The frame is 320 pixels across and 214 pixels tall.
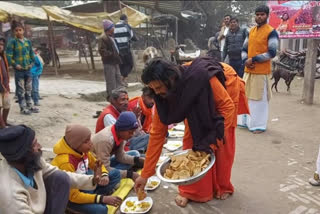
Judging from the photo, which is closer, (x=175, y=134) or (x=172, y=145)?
(x=172, y=145)

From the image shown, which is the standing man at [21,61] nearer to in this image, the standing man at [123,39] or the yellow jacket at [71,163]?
the standing man at [123,39]

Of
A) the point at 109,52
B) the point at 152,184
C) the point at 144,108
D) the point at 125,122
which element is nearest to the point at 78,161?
the point at 125,122

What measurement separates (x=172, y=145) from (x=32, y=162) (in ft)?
7.78

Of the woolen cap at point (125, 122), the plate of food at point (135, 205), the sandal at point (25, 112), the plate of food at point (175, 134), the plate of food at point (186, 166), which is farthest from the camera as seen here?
the sandal at point (25, 112)

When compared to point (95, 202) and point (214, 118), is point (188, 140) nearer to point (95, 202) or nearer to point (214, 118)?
point (214, 118)

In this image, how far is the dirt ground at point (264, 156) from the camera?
256 cm

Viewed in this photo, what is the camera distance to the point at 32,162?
70.4 inches

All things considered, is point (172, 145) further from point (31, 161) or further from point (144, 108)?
point (31, 161)

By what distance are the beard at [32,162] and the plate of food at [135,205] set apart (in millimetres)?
925

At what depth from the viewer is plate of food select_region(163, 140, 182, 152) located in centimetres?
387

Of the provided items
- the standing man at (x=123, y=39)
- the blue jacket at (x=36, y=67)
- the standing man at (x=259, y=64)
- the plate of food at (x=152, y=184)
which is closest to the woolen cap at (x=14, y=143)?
the plate of food at (x=152, y=184)

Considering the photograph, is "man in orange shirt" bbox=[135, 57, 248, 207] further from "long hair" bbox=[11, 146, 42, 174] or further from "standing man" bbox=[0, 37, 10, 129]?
"standing man" bbox=[0, 37, 10, 129]

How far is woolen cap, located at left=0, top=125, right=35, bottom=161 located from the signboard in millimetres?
5591

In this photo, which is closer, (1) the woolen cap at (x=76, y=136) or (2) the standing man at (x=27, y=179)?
(2) the standing man at (x=27, y=179)
